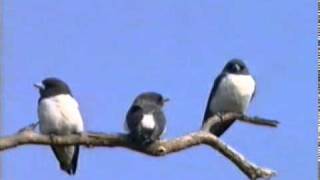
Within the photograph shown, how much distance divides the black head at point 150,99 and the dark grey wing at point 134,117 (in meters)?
0.05

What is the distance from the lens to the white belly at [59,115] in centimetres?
768

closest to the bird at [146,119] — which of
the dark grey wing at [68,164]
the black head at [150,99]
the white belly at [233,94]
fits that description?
the black head at [150,99]

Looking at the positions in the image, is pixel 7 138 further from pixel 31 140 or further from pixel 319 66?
pixel 319 66

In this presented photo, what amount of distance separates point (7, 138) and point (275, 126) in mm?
1990

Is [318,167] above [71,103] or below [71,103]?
below

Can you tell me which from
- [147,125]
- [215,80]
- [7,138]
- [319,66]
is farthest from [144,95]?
[215,80]

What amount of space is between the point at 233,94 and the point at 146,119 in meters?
2.58

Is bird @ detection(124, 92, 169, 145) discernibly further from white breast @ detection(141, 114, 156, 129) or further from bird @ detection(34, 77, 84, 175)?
bird @ detection(34, 77, 84, 175)

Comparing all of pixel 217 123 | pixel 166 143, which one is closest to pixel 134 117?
pixel 166 143

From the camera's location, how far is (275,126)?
725cm

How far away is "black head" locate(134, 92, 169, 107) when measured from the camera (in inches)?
289

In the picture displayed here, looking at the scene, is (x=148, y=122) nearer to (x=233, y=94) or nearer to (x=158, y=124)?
(x=158, y=124)

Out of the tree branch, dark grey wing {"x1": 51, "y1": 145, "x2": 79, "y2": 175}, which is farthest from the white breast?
dark grey wing {"x1": 51, "y1": 145, "x2": 79, "y2": 175}

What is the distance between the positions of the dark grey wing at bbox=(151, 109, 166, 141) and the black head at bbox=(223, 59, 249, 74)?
2585mm
